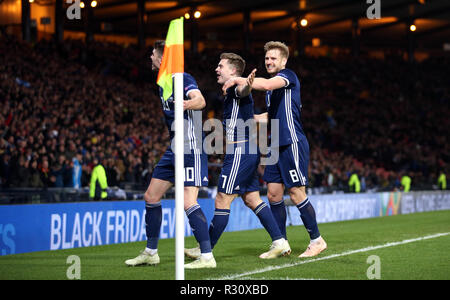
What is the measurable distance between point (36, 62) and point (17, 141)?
6754 millimetres

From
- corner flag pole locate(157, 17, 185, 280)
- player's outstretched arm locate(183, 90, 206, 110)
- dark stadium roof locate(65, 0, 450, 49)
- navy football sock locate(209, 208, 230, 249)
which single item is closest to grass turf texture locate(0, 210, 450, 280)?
navy football sock locate(209, 208, 230, 249)

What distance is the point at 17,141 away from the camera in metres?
15.8

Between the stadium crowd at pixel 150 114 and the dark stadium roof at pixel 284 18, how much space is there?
2.69m

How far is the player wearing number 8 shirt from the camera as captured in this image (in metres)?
7.42

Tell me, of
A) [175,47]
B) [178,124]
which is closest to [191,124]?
[175,47]

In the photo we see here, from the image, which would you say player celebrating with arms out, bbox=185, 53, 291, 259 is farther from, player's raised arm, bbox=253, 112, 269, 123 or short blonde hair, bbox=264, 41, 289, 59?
short blonde hair, bbox=264, 41, 289, 59

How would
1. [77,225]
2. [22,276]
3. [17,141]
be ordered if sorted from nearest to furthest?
[22,276], [77,225], [17,141]

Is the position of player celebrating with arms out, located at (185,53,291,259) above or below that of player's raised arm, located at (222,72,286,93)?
below

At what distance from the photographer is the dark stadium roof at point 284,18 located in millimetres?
38094

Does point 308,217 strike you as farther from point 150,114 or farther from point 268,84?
point 150,114

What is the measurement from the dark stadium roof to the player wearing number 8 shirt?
29.3 m

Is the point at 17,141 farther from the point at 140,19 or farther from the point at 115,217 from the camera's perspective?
the point at 140,19

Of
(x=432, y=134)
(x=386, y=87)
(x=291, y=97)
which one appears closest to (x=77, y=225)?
(x=291, y=97)

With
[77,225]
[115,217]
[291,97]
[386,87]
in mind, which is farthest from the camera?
[386,87]
